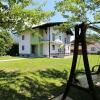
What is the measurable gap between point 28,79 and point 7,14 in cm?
334

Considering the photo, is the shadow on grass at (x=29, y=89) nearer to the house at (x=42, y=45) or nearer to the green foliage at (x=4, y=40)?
the green foliage at (x=4, y=40)

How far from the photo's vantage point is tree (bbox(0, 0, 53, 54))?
1249 centimetres

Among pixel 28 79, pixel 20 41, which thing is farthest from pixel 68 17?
pixel 20 41

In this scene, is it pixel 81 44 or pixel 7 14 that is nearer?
pixel 81 44

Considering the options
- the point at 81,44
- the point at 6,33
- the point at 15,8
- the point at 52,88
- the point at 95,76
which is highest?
the point at 15,8

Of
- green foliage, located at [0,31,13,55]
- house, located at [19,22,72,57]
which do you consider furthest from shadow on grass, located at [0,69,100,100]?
house, located at [19,22,72,57]

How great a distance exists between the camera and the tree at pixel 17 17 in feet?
41.0

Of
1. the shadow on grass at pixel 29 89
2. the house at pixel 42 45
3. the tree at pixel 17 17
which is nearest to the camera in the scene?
the shadow on grass at pixel 29 89

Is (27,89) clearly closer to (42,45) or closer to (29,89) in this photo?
(29,89)

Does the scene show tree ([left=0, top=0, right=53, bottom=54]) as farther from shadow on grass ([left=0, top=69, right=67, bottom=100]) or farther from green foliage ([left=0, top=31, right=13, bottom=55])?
shadow on grass ([left=0, top=69, right=67, bottom=100])

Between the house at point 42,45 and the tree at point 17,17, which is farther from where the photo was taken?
the house at point 42,45

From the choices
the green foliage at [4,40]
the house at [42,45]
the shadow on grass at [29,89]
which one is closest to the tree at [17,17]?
the green foliage at [4,40]

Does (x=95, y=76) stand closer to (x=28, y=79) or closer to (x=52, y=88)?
(x=52, y=88)

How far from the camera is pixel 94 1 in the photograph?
14094 millimetres
